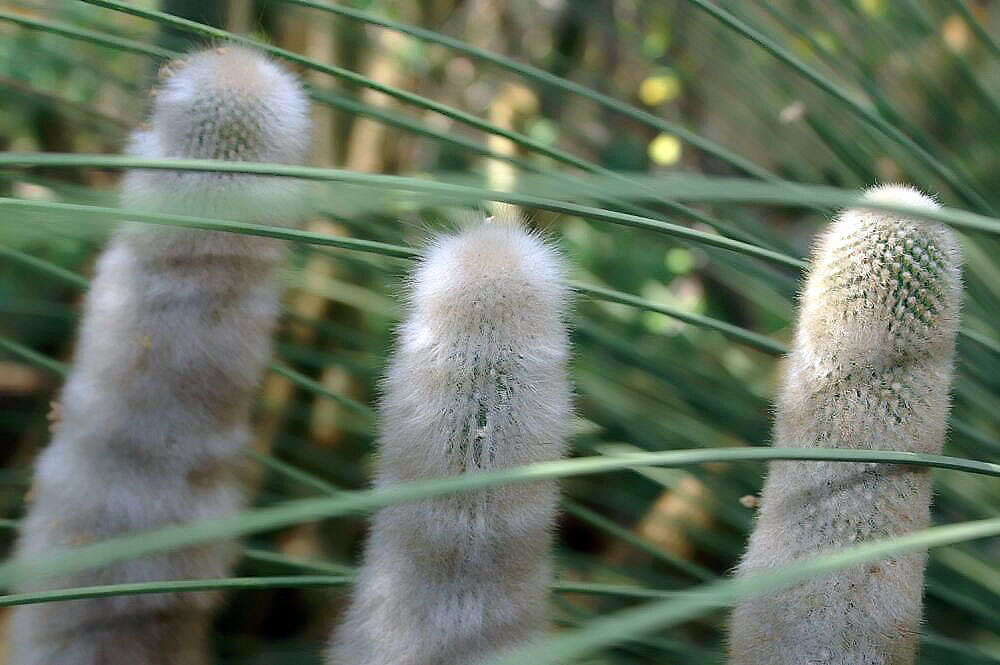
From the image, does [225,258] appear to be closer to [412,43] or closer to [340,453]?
[340,453]

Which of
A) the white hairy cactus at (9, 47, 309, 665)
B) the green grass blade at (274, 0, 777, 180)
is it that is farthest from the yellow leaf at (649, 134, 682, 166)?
the white hairy cactus at (9, 47, 309, 665)

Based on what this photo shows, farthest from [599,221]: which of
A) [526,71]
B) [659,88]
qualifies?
[659,88]

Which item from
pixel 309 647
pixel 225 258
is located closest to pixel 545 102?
pixel 309 647

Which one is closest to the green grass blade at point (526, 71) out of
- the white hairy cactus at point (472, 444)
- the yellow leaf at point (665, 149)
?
the white hairy cactus at point (472, 444)

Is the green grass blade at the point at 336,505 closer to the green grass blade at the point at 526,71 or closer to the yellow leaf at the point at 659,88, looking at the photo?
the green grass blade at the point at 526,71

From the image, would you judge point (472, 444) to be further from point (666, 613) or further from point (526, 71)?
point (526, 71)

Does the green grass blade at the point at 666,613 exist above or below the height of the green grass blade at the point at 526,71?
below
